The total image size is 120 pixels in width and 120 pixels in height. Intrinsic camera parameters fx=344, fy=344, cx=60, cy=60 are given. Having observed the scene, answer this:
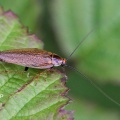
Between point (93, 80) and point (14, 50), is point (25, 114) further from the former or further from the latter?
point (93, 80)

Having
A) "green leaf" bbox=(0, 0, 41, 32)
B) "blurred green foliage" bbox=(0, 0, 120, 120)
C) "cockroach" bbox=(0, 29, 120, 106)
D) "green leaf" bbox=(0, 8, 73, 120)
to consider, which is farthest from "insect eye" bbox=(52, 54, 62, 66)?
"green leaf" bbox=(0, 0, 41, 32)

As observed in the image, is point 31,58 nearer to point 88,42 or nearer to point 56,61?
point 56,61

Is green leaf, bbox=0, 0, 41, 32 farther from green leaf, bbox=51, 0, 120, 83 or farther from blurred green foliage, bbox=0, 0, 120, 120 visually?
green leaf, bbox=51, 0, 120, 83

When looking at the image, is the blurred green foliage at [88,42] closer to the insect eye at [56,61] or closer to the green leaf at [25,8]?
the green leaf at [25,8]

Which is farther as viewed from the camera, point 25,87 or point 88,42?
point 88,42

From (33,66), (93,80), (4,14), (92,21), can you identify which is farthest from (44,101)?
(92,21)

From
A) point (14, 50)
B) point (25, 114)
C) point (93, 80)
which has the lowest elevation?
point (93, 80)

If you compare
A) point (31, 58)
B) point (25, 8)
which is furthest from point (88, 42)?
point (31, 58)
